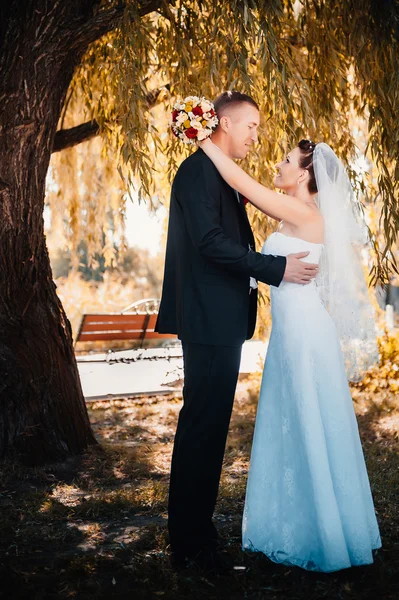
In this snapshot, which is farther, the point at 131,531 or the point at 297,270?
the point at 131,531

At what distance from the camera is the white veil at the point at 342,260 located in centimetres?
349

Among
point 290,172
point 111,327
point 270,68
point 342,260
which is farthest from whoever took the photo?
point 111,327

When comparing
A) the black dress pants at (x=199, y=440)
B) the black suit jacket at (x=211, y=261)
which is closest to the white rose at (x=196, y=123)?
the black suit jacket at (x=211, y=261)

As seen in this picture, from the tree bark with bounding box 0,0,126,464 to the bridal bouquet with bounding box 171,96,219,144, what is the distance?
1.83m

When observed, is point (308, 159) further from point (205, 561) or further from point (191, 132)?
point (205, 561)

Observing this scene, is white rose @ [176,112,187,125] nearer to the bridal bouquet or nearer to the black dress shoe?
the bridal bouquet

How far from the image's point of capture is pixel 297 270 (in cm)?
330

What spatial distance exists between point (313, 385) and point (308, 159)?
1.07 meters

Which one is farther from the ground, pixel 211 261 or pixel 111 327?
pixel 211 261

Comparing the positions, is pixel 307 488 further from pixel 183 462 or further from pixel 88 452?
pixel 88 452

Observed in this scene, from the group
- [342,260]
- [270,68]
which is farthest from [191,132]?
[270,68]

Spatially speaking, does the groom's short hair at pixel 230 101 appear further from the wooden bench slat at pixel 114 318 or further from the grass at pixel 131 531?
the wooden bench slat at pixel 114 318

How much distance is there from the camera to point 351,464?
3.34 meters

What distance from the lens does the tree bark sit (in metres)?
4.80
